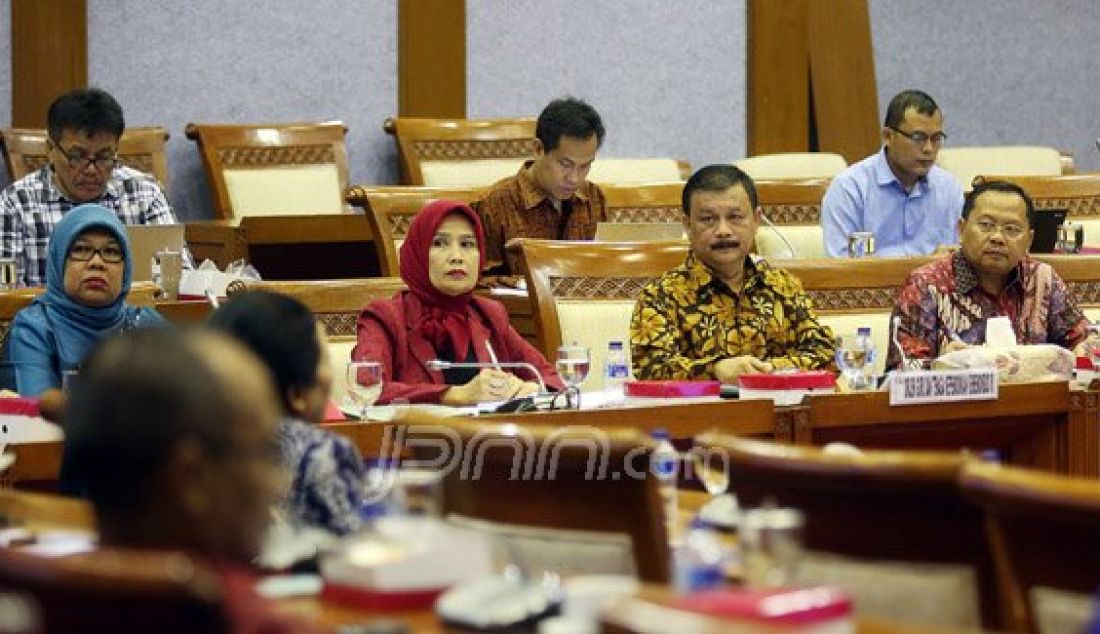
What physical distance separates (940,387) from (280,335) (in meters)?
2.00

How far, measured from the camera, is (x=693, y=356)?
16.5 feet

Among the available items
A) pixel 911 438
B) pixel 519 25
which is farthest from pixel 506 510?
pixel 519 25

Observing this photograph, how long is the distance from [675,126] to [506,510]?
636 centimetres

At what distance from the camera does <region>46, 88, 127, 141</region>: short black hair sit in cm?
647

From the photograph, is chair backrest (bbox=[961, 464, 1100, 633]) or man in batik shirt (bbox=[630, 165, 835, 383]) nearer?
chair backrest (bbox=[961, 464, 1100, 633])

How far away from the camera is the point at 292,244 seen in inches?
294

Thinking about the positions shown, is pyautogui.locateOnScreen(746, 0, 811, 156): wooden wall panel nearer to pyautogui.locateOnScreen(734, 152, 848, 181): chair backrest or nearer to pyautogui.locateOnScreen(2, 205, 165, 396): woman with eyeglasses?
pyautogui.locateOnScreen(734, 152, 848, 181): chair backrest

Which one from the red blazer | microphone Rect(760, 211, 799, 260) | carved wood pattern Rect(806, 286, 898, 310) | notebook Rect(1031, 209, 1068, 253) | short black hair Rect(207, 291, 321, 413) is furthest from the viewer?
microphone Rect(760, 211, 799, 260)

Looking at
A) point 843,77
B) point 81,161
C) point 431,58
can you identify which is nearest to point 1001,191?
point 81,161

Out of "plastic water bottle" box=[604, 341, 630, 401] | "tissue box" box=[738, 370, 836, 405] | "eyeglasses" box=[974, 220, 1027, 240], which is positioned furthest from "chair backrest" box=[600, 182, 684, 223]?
"tissue box" box=[738, 370, 836, 405]

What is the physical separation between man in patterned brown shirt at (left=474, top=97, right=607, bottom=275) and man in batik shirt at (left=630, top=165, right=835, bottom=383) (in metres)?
1.78

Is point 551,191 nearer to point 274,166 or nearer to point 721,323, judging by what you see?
point 274,166

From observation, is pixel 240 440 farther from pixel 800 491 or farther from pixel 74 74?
pixel 74 74

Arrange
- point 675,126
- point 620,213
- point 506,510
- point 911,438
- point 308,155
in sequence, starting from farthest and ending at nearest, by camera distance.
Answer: point 675,126 < point 308,155 < point 620,213 < point 911,438 < point 506,510
